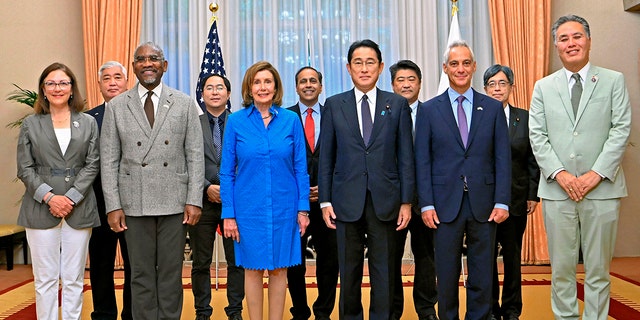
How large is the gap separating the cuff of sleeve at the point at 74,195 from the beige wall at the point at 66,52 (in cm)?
360

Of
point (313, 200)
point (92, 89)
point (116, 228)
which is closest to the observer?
point (116, 228)

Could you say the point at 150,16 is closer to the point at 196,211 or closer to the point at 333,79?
Answer: the point at 333,79

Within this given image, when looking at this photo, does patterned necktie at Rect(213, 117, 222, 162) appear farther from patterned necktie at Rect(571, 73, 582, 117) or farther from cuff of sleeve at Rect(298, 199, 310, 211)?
patterned necktie at Rect(571, 73, 582, 117)

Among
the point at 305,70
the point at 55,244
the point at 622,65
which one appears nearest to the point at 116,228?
the point at 55,244

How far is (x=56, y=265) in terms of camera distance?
11.2 feet

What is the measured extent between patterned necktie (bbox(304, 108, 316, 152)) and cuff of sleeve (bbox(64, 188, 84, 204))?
145cm

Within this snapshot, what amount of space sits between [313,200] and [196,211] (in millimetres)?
853

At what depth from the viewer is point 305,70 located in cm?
418

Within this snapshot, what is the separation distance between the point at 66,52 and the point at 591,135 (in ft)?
17.9

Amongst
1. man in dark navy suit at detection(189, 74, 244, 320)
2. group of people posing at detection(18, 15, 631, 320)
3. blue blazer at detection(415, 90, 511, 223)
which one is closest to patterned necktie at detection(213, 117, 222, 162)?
man in dark navy suit at detection(189, 74, 244, 320)

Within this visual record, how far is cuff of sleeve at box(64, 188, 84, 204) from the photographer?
11.1 ft

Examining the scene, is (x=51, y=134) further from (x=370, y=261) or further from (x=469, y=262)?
(x=469, y=262)

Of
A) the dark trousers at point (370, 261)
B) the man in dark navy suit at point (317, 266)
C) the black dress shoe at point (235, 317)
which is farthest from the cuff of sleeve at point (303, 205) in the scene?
the black dress shoe at point (235, 317)

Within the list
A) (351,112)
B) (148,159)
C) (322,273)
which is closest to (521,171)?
(351,112)
